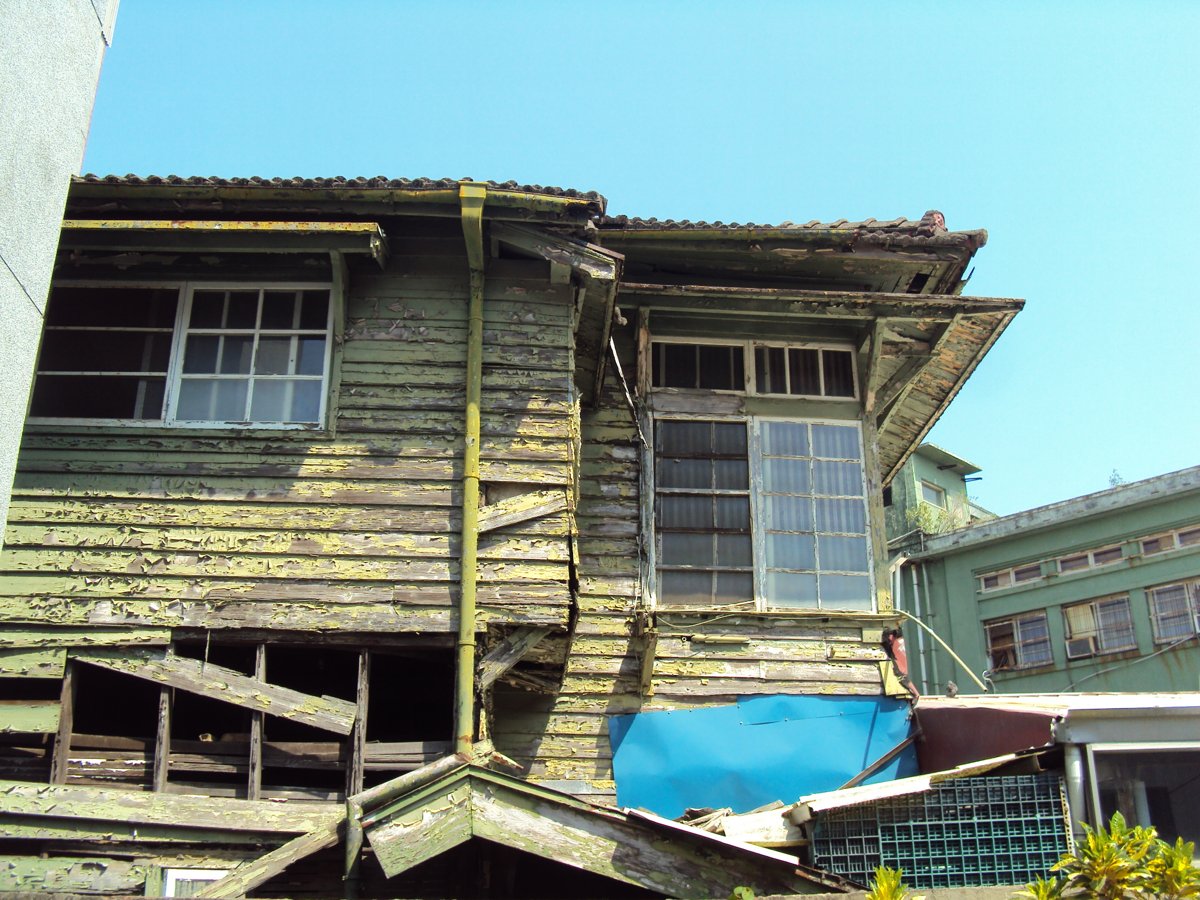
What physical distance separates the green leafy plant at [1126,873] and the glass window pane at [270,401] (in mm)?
6063

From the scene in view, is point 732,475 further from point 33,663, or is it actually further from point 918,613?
point 918,613

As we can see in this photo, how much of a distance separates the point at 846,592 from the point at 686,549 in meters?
1.46

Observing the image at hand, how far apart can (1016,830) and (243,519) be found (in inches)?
225

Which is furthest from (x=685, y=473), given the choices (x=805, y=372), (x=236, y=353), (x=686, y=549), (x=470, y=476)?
(x=236, y=353)

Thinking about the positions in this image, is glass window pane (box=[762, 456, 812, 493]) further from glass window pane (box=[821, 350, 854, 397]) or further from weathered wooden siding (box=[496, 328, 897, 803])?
weathered wooden siding (box=[496, 328, 897, 803])

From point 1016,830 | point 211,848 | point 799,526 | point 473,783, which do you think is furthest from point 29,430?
point 1016,830

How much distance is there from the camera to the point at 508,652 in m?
8.69

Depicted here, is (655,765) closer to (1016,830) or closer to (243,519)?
(1016,830)

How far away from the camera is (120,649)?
851 cm

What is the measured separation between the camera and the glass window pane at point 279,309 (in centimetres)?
960

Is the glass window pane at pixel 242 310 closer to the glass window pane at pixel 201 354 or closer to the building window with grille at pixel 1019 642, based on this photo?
the glass window pane at pixel 201 354

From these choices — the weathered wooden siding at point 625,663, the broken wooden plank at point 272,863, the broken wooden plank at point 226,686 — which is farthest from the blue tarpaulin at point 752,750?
the broken wooden plank at point 272,863

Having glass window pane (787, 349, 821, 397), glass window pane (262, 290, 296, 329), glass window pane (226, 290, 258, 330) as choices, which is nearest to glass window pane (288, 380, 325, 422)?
glass window pane (262, 290, 296, 329)

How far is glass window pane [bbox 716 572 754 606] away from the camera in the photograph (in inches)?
423
